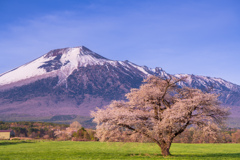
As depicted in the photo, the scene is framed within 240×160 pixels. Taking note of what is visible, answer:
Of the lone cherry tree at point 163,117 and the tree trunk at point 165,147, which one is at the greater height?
the lone cherry tree at point 163,117

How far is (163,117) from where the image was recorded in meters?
31.6

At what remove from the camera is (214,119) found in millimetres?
32156

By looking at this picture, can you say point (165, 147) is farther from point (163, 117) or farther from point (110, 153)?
point (110, 153)

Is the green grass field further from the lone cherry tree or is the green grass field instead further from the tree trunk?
the lone cherry tree

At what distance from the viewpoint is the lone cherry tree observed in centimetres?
3062

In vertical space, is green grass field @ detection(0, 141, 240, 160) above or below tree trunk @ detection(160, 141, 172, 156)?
below

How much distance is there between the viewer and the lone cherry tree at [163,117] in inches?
1206

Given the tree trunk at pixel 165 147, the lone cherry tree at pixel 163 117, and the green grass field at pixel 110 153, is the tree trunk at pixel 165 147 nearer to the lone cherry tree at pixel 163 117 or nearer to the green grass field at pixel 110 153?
the lone cherry tree at pixel 163 117

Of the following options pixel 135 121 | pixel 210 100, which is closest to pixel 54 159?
pixel 135 121

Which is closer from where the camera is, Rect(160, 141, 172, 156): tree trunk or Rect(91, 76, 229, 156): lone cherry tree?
Rect(91, 76, 229, 156): lone cherry tree

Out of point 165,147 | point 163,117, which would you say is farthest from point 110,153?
point 163,117

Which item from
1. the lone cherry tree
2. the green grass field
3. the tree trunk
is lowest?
the green grass field

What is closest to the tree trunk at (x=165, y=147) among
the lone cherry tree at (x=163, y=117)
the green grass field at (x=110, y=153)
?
the lone cherry tree at (x=163, y=117)

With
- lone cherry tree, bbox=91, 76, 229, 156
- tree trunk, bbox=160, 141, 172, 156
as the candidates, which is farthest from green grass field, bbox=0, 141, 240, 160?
lone cherry tree, bbox=91, 76, 229, 156
